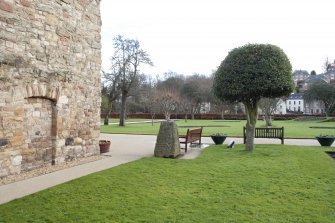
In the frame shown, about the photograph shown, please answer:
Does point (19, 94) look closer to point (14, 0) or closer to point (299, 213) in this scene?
point (14, 0)

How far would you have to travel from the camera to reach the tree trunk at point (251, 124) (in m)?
12.1

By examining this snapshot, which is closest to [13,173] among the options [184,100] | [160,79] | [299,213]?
[299,213]

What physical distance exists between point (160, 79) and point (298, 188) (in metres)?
71.1

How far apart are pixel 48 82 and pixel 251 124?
7534 mm

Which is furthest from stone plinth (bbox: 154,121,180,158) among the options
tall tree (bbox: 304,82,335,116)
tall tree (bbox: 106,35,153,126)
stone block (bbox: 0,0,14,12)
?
tall tree (bbox: 304,82,335,116)

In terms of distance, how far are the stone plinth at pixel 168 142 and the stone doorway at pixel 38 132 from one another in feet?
11.8

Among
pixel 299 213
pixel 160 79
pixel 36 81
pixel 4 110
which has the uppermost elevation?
pixel 160 79

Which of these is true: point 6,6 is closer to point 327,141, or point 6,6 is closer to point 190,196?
point 190,196

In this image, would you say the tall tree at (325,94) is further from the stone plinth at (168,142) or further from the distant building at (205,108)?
the stone plinth at (168,142)

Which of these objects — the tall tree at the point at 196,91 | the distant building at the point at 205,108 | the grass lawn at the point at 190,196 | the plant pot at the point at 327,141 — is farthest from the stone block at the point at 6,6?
the distant building at the point at 205,108

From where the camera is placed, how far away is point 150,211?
5.07 metres

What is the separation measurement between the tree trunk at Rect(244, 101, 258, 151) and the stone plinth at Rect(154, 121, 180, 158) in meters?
3.04

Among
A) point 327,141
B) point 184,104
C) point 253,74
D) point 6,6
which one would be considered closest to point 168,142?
point 253,74

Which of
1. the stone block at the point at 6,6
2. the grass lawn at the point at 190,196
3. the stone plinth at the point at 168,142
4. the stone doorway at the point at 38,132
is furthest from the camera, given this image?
the stone plinth at the point at 168,142
